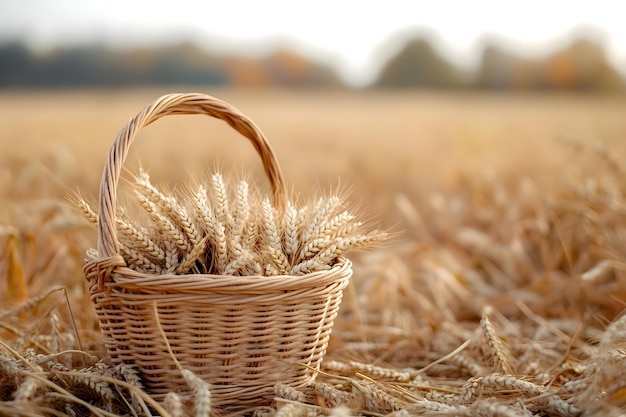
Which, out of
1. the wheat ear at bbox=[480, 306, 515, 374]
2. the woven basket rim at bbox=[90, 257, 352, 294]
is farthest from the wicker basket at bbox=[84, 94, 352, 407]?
the wheat ear at bbox=[480, 306, 515, 374]

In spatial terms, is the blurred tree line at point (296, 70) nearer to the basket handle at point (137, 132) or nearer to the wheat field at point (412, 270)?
the wheat field at point (412, 270)

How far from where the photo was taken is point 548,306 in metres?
2.54

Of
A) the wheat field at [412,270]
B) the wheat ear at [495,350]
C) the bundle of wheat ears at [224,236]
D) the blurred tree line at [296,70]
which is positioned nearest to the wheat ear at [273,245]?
the bundle of wheat ears at [224,236]

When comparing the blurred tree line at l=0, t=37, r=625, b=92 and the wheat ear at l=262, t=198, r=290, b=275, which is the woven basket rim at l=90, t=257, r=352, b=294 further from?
the blurred tree line at l=0, t=37, r=625, b=92

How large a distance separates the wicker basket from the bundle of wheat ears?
0.22ft

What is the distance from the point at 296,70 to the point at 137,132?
45.6 feet

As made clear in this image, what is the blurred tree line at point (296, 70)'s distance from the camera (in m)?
11.4

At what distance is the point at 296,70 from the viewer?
14844 millimetres

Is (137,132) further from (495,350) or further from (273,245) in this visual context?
(495,350)

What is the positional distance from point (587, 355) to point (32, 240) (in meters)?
1.88

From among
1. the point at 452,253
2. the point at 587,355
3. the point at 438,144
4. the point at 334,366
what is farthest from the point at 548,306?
the point at 438,144

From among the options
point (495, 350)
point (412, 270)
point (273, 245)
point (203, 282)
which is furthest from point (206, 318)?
point (412, 270)

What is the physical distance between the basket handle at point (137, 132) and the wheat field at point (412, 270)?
76mm

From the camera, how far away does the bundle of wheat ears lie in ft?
A: 4.33
